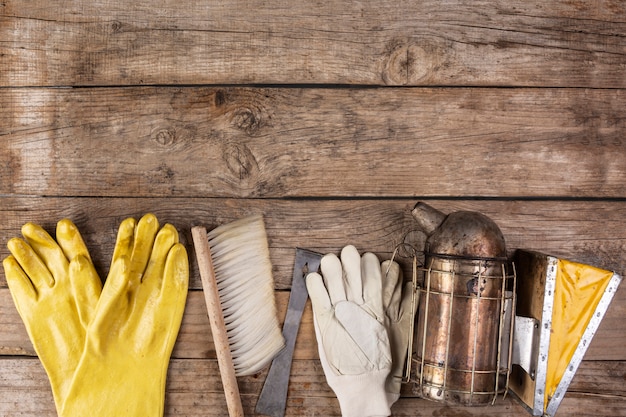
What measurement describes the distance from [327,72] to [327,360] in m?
0.62

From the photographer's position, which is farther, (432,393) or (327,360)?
(327,360)

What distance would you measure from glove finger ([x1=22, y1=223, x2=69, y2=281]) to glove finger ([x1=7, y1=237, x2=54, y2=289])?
2cm

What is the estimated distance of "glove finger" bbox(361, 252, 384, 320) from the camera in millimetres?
1217

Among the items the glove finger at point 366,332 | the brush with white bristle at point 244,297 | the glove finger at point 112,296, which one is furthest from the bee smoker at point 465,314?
the glove finger at point 112,296

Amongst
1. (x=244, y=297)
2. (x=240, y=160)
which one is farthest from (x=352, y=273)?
(x=240, y=160)

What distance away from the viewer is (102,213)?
1.26 metres

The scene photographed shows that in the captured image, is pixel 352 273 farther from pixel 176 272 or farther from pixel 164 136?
pixel 164 136

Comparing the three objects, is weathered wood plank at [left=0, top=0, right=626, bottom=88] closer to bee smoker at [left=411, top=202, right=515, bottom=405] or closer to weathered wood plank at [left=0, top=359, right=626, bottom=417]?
bee smoker at [left=411, top=202, right=515, bottom=405]

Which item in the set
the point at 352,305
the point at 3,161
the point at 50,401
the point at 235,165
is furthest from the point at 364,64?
the point at 50,401

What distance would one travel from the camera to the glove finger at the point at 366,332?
1196 mm

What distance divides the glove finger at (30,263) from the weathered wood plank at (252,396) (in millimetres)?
198

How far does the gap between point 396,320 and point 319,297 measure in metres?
0.17

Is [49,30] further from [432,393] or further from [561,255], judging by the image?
[561,255]

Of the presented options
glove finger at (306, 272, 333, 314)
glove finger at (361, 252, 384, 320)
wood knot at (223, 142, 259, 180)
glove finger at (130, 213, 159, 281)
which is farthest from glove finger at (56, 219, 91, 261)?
glove finger at (361, 252, 384, 320)
